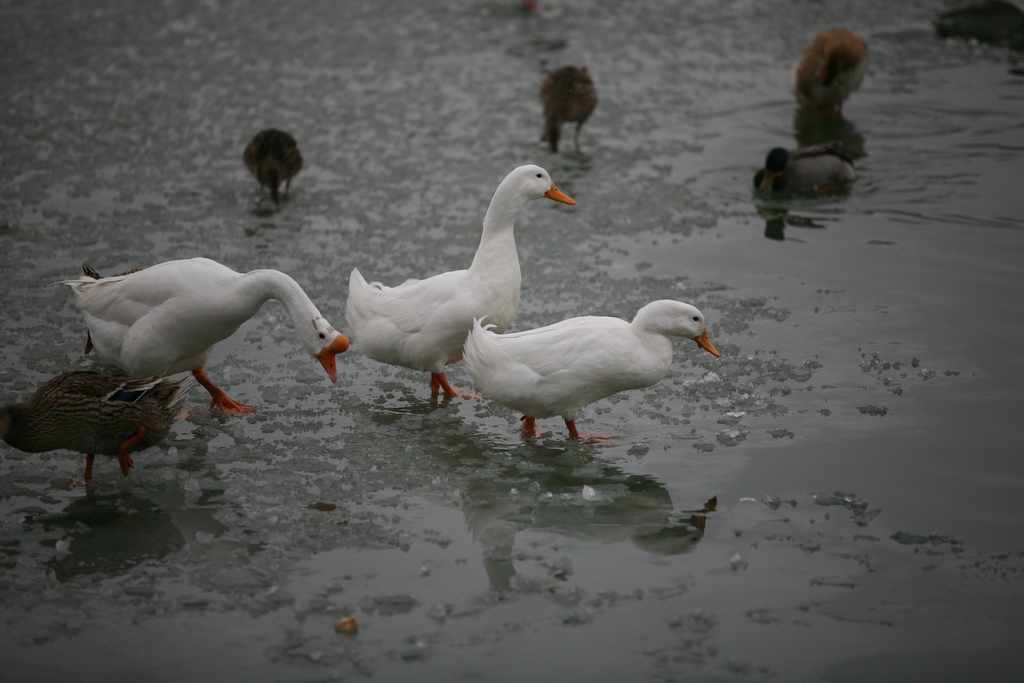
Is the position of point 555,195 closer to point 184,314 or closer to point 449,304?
point 449,304

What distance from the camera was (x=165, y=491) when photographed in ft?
17.0

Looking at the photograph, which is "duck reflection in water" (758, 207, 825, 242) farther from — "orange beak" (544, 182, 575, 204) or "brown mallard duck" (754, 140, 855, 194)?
"orange beak" (544, 182, 575, 204)

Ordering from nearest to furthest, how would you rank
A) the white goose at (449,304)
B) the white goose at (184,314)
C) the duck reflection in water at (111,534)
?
the duck reflection in water at (111,534) < the white goose at (184,314) < the white goose at (449,304)

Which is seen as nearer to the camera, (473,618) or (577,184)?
(473,618)

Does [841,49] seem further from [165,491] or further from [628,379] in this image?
[165,491]

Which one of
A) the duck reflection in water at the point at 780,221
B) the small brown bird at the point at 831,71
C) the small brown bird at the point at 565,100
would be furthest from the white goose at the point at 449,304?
the small brown bird at the point at 831,71

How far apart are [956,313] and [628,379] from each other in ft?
10.0

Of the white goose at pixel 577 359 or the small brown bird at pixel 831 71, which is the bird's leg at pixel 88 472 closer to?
the white goose at pixel 577 359

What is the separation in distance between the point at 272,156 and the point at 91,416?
4.90 m

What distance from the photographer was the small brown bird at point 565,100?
10570 mm

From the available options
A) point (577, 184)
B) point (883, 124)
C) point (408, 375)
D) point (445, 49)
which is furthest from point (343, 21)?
point (408, 375)

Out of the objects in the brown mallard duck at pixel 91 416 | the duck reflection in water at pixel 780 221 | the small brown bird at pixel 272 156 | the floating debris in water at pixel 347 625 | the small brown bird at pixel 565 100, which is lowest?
the floating debris in water at pixel 347 625

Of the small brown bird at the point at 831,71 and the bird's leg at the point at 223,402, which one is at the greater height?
the small brown bird at the point at 831,71

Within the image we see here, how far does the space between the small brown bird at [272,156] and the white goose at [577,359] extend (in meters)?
4.45
